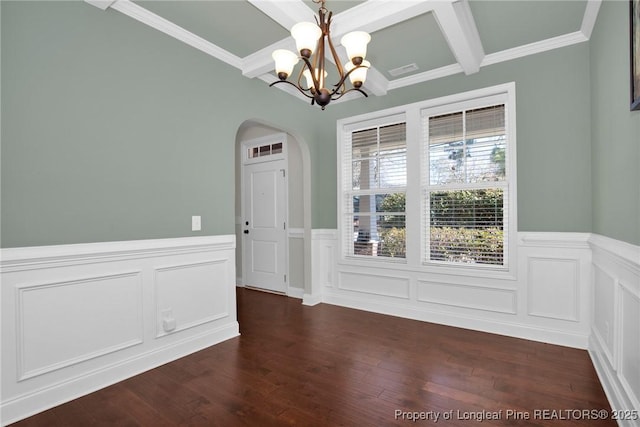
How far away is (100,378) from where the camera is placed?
7.39ft

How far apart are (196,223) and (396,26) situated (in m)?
2.46

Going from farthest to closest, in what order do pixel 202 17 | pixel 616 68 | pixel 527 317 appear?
pixel 527 317, pixel 202 17, pixel 616 68

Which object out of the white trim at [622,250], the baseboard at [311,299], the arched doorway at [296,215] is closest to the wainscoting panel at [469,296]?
the white trim at [622,250]

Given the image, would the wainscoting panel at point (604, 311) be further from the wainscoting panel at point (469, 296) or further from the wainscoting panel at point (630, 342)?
the wainscoting panel at point (469, 296)

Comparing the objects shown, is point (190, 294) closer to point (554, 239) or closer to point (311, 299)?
point (311, 299)

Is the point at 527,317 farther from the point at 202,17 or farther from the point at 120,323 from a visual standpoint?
the point at 202,17

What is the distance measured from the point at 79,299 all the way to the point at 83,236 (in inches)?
16.9

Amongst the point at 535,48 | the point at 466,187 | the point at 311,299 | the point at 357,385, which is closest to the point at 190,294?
the point at 357,385

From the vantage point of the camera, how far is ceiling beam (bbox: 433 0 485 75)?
7.67 feet

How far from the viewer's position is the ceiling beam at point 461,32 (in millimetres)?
2338

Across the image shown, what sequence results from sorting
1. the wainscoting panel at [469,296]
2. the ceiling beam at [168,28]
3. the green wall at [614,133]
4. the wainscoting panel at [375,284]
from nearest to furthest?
1. the green wall at [614,133]
2. the ceiling beam at [168,28]
3. the wainscoting panel at [469,296]
4. the wainscoting panel at [375,284]

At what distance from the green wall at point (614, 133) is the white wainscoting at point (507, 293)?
16.2 inches

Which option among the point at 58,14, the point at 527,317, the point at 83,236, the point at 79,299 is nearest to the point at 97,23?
the point at 58,14

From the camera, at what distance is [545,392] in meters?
2.15
